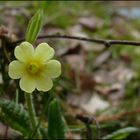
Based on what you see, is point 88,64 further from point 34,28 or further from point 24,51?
point 24,51

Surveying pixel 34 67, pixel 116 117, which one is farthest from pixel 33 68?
pixel 116 117

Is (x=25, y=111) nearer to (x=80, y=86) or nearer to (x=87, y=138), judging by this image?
(x=87, y=138)

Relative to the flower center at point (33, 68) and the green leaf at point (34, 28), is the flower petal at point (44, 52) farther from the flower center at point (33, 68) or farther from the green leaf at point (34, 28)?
the green leaf at point (34, 28)

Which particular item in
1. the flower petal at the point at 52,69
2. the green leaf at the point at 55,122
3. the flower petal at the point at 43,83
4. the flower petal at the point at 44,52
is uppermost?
the flower petal at the point at 44,52

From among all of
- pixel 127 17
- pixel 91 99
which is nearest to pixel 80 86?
pixel 91 99

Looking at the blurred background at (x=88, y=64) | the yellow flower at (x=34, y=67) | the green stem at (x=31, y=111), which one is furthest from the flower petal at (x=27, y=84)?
the blurred background at (x=88, y=64)

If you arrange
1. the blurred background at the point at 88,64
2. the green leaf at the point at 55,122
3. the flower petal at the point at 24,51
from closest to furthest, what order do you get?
the flower petal at the point at 24,51
the green leaf at the point at 55,122
the blurred background at the point at 88,64

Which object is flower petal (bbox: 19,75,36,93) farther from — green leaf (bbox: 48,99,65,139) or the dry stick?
the dry stick

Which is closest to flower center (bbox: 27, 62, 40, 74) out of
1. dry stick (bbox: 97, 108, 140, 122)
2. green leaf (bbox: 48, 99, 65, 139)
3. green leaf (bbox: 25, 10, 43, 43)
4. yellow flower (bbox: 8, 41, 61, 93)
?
yellow flower (bbox: 8, 41, 61, 93)
